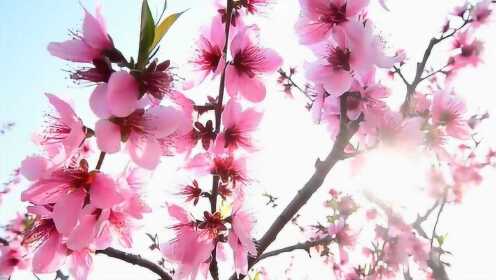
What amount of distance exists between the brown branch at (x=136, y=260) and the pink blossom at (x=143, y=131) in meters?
0.49

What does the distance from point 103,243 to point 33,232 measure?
0.70 feet

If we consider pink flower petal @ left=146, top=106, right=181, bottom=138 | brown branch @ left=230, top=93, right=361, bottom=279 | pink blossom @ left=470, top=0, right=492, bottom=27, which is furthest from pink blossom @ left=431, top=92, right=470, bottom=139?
pink blossom @ left=470, top=0, right=492, bottom=27

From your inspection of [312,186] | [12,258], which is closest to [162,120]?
[312,186]

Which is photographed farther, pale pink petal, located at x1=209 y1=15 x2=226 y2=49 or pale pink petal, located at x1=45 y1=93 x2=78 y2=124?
pale pink petal, located at x1=209 y1=15 x2=226 y2=49

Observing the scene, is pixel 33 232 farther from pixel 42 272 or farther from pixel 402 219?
pixel 402 219

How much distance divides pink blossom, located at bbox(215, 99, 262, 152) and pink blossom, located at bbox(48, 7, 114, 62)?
A: 17.3 inches

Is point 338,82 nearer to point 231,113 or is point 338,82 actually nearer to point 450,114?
point 231,113

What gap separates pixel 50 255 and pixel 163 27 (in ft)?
2.44

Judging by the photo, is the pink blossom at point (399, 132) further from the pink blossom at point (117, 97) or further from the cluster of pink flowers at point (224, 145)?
the pink blossom at point (117, 97)

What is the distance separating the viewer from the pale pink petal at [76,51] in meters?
1.08

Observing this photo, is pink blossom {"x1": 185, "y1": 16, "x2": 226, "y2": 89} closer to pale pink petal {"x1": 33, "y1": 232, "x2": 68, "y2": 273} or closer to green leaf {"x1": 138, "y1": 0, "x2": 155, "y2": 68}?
green leaf {"x1": 138, "y1": 0, "x2": 155, "y2": 68}

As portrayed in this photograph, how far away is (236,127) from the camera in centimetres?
140

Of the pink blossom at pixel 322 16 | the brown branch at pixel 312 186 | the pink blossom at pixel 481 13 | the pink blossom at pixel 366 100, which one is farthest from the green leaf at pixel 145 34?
the pink blossom at pixel 481 13

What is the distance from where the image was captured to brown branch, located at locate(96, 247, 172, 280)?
145 cm
